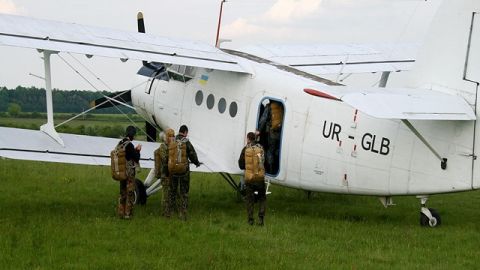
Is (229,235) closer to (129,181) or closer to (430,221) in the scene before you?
(129,181)

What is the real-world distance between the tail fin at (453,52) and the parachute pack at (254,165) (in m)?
2.77

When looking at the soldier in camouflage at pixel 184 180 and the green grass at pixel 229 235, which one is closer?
the green grass at pixel 229 235

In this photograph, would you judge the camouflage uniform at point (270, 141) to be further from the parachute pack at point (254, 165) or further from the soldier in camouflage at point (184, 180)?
the soldier in camouflage at point (184, 180)

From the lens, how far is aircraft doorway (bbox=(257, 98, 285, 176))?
12.4 metres

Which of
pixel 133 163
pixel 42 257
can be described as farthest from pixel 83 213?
pixel 42 257

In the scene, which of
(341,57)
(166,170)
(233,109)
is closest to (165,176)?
(166,170)

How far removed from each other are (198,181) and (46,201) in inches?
207

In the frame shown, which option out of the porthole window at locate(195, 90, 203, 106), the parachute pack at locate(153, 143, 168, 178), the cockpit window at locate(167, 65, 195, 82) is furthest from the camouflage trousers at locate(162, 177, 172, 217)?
the cockpit window at locate(167, 65, 195, 82)

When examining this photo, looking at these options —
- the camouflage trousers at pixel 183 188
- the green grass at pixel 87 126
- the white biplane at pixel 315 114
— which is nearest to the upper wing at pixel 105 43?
the white biplane at pixel 315 114

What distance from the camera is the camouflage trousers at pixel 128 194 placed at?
38.4ft

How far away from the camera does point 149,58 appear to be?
1257cm

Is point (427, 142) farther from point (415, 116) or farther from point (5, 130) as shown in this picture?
point (5, 130)

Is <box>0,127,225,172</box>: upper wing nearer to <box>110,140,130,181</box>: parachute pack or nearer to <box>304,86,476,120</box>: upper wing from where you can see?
<box>110,140,130,181</box>: parachute pack

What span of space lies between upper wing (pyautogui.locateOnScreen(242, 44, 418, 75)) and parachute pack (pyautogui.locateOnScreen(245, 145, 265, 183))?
4.77 metres
